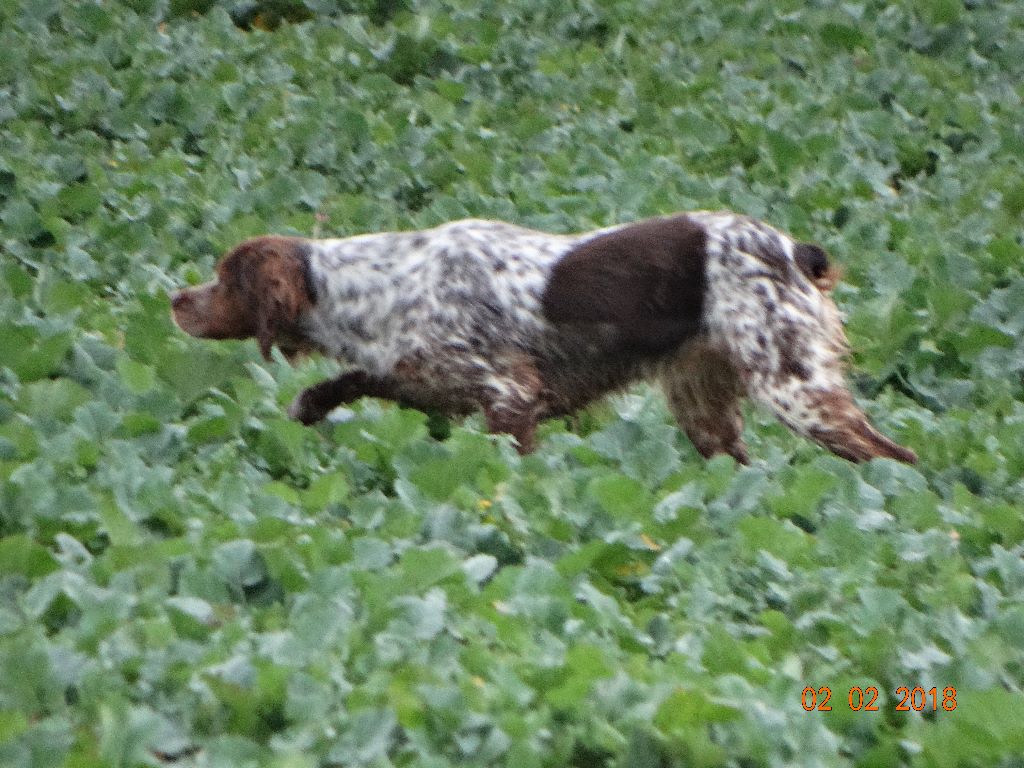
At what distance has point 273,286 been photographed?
6578mm

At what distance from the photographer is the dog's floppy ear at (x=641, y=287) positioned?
6.30 m

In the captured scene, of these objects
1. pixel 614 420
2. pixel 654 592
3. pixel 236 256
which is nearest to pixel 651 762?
pixel 654 592

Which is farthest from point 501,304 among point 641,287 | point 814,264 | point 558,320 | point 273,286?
point 814,264

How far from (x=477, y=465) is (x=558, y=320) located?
95 cm

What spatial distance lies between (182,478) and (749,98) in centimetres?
612

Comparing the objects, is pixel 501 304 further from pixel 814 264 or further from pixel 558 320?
pixel 814 264

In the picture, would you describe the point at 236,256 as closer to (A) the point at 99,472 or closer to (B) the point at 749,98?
(A) the point at 99,472

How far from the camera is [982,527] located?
18.6ft

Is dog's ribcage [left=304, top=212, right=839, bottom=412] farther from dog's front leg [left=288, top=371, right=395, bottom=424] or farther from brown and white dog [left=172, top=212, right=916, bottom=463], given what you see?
dog's front leg [left=288, top=371, right=395, bottom=424]

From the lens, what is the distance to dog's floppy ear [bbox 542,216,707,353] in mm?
6305
